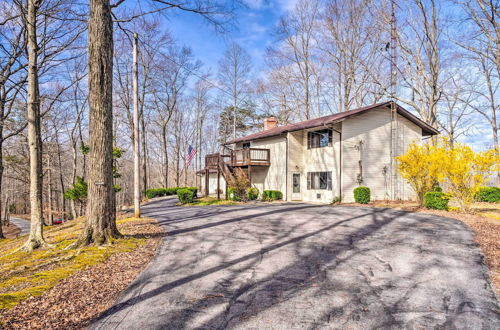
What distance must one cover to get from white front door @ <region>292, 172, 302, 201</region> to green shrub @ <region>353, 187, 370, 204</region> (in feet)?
15.3

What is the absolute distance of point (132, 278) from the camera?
4.80 m

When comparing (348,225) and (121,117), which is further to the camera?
(121,117)

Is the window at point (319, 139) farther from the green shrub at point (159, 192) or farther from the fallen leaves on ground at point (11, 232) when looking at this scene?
the fallen leaves on ground at point (11, 232)

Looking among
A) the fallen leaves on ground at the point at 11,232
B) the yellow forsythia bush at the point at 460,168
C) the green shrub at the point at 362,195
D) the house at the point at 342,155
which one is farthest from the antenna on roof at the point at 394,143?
the fallen leaves on ground at the point at 11,232

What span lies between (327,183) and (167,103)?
915 inches

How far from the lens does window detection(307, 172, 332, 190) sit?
18219 millimetres

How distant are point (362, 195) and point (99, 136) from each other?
14184 mm

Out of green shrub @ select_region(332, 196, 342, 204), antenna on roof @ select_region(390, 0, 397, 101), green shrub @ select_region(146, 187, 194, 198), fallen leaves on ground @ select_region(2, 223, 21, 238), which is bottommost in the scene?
fallen leaves on ground @ select_region(2, 223, 21, 238)

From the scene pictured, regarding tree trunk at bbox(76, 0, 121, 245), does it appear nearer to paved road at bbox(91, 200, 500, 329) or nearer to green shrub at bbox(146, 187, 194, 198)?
paved road at bbox(91, 200, 500, 329)

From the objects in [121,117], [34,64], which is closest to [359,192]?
[34,64]

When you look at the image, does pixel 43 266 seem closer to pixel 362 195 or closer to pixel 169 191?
pixel 362 195

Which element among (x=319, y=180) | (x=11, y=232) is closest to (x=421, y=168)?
(x=319, y=180)

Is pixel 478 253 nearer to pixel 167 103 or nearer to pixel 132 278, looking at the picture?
pixel 132 278

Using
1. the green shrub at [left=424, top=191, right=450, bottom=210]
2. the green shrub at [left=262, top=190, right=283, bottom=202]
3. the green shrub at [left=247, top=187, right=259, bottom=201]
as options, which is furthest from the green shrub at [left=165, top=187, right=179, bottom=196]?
the green shrub at [left=424, top=191, right=450, bottom=210]
